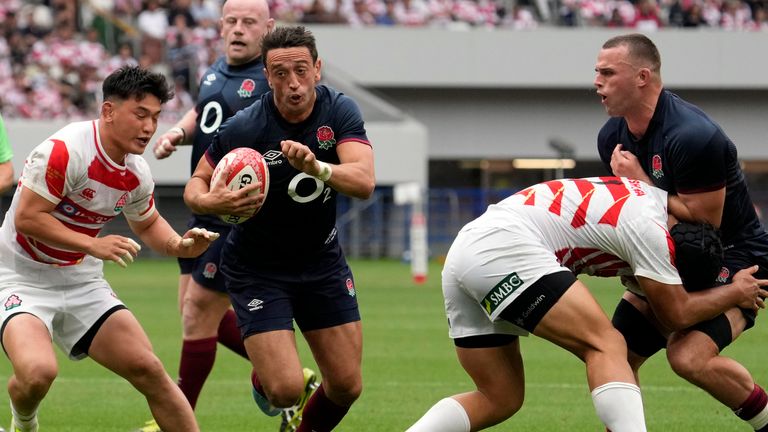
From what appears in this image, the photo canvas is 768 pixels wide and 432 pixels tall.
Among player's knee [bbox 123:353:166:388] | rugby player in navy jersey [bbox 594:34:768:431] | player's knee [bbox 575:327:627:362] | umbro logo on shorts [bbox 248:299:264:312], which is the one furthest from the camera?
umbro logo on shorts [bbox 248:299:264:312]

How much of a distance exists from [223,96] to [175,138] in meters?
0.43

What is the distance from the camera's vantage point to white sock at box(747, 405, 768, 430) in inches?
247

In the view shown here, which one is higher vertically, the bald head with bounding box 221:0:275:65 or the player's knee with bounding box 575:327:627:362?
the bald head with bounding box 221:0:275:65

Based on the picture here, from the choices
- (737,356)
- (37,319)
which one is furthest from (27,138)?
(37,319)

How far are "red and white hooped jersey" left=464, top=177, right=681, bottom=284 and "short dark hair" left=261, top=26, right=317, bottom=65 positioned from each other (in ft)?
4.58

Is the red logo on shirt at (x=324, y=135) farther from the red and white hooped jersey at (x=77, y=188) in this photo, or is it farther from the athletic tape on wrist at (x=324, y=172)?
the red and white hooped jersey at (x=77, y=188)

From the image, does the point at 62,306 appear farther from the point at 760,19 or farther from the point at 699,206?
the point at 760,19

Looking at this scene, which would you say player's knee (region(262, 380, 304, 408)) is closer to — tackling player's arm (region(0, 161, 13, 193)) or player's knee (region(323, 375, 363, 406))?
player's knee (region(323, 375, 363, 406))

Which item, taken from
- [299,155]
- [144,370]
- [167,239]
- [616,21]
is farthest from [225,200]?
[616,21]

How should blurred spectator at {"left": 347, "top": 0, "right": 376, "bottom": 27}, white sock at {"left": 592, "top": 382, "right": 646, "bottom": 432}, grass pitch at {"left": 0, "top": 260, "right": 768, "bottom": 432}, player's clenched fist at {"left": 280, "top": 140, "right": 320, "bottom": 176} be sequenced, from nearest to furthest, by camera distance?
white sock at {"left": 592, "top": 382, "right": 646, "bottom": 432} → player's clenched fist at {"left": 280, "top": 140, "right": 320, "bottom": 176} → grass pitch at {"left": 0, "top": 260, "right": 768, "bottom": 432} → blurred spectator at {"left": 347, "top": 0, "right": 376, "bottom": 27}

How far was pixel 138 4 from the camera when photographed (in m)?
30.7

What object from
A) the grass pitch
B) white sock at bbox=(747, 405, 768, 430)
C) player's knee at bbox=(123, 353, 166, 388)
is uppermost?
player's knee at bbox=(123, 353, 166, 388)

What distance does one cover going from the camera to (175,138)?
8109 mm

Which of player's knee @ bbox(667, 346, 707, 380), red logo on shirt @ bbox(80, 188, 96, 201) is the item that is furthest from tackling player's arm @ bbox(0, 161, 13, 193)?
player's knee @ bbox(667, 346, 707, 380)
